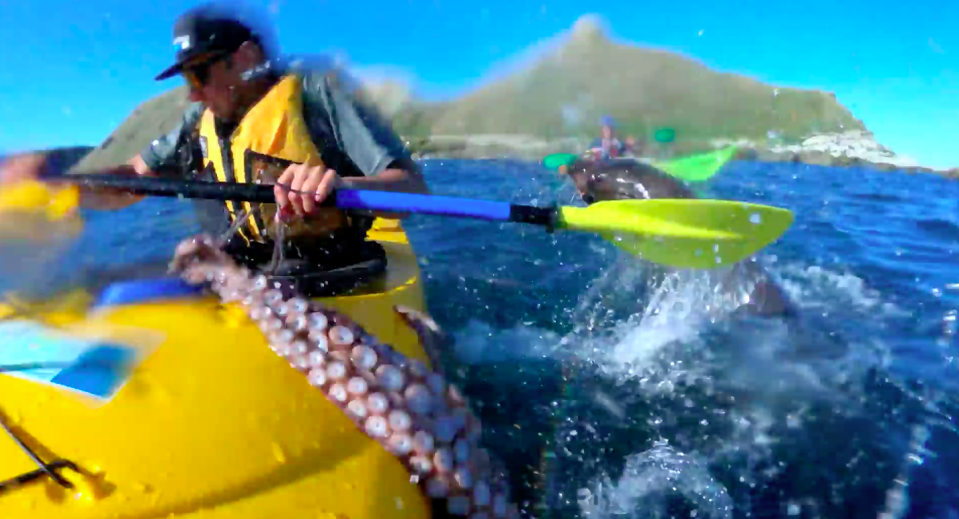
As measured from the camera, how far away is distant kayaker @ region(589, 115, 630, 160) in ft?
9.45

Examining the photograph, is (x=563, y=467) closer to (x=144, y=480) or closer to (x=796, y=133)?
(x=144, y=480)

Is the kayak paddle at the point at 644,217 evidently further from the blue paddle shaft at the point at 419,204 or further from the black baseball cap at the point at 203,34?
the black baseball cap at the point at 203,34

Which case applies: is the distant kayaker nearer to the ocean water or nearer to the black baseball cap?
the ocean water

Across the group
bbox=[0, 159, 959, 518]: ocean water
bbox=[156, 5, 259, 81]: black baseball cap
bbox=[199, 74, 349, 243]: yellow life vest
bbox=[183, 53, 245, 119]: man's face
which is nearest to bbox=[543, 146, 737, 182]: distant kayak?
bbox=[0, 159, 959, 518]: ocean water

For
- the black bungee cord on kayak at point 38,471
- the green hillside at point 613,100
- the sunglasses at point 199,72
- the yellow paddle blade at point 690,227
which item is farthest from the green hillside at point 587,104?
the black bungee cord on kayak at point 38,471

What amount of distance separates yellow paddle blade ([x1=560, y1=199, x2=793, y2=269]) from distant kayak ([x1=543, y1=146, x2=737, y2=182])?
1.70m

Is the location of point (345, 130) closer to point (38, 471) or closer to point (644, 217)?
point (644, 217)

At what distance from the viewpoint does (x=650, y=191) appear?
4.46m

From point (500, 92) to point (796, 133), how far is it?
65.3 inches

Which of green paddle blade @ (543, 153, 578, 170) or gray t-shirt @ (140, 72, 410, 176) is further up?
gray t-shirt @ (140, 72, 410, 176)

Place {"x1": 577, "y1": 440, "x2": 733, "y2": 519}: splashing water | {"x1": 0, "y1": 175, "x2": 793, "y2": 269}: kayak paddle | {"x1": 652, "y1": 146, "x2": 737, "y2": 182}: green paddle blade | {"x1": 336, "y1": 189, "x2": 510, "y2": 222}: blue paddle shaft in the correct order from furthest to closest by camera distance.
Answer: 1. {"x1": 652, "y1": 146, "x2": 737, "y2": 182}: green paddle blade
2. {"x1": 577, "y1": 440, "x2": 733, "y2": 519}: splashing water
3. {"x1": 0, "y1": 175, "x2": 793, "y2": 269}: kayak paddle
4. {"x1": 336, "y1": 189, "x2": 510, "y2": 222}: blue paddle shaft

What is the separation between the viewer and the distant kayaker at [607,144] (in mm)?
2881

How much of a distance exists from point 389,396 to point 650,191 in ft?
10.4

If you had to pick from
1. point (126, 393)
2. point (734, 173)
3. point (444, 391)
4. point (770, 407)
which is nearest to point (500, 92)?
point (444, 391)
